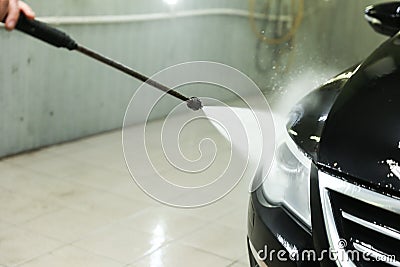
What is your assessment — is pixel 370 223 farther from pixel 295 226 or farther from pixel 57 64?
pixel 57 64

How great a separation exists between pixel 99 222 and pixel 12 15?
5.07 ft

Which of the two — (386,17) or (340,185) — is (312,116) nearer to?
(340,185)

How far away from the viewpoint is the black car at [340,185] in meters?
1.40

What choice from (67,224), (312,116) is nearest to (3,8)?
(312,116)

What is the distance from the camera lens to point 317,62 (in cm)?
703

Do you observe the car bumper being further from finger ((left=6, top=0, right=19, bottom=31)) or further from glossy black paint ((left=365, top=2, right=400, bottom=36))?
glossy black paint ((left=365, top=2, right=400, bottom=36))

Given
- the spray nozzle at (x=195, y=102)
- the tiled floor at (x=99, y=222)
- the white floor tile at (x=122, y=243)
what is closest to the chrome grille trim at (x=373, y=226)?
the spray nozzle at (x=195, y=102)

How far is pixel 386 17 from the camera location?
2.42 meters

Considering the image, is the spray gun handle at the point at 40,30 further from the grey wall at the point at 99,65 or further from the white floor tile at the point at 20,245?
the grey wall at the point at 99,65

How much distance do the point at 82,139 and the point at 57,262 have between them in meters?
1.94

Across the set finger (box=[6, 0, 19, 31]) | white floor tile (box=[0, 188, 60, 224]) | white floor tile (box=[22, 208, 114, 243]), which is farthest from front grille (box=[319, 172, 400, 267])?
white floor tile (box=[0, 188, 60, 224])

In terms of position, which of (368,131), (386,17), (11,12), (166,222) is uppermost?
(11,12)

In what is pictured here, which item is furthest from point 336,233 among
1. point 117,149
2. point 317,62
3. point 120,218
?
point 317,62

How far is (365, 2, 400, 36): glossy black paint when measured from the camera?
7.86 ft
